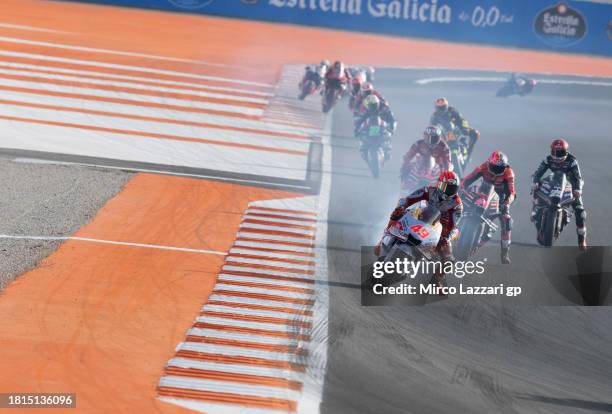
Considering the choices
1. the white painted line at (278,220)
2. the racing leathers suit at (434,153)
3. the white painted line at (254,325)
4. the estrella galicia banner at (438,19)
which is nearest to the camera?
the white painted line at (254,325)

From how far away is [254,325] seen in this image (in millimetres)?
11508

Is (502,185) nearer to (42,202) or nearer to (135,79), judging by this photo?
(42,202)

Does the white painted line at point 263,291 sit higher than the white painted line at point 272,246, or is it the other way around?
the white painted line at point 272,246

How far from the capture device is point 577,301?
44.5 feet

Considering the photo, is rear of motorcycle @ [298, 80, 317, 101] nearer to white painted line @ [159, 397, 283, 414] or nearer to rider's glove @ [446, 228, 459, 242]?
rider's glove @ [446, 228, 459, 242]

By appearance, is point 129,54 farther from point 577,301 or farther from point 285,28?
point 577,301

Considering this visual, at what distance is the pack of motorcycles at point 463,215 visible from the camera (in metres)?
12.3

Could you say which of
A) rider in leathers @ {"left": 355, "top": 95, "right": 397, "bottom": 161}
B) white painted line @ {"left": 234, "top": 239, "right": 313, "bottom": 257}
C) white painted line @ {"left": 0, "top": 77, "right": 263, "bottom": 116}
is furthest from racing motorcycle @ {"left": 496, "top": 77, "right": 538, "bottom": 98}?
white painted line @ {"left": 234, "top": 239, "right": 313, "bottom": 257}

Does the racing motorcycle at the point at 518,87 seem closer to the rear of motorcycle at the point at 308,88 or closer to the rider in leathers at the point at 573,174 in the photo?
the rear of motorcycle at the point at 308,88

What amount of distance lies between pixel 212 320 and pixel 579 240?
8231mm

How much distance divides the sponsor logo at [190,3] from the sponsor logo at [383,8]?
359 cm

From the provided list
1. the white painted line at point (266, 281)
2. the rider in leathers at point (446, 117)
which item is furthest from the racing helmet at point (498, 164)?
the rider in leathers at point (446, 117)

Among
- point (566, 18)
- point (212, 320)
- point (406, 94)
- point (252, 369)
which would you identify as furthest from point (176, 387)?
point (566, 18)

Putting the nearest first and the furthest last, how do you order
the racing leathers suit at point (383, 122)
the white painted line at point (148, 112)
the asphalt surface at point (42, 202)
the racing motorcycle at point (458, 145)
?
the asphalt surface at point (42, 202) < the racing motorcycle at point (458, 145) < the racing leathers suit at point (383, 122) < the white painted line at point (148, 112)
